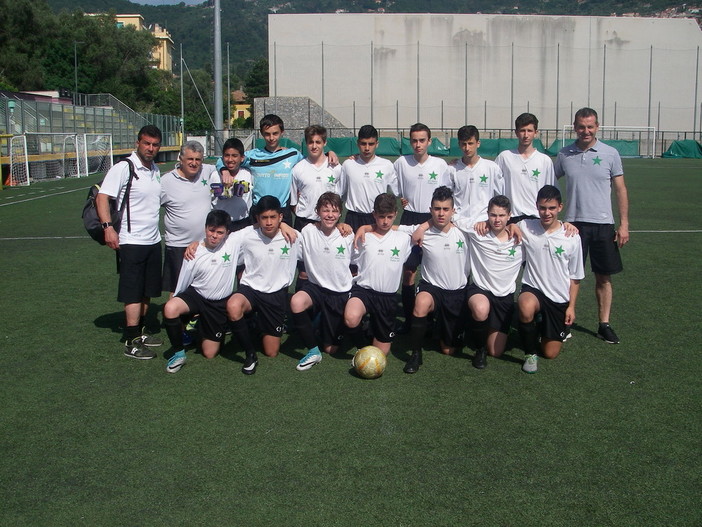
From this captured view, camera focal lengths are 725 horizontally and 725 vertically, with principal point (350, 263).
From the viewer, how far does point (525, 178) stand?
6492 millimetres

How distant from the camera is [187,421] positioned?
14.7 ft

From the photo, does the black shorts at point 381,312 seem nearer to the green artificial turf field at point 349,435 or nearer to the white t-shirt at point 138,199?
the green artificial turf field at point 349,435

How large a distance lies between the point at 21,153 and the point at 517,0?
492 feet

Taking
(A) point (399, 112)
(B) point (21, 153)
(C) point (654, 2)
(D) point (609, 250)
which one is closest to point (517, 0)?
(C) point (654, 2)

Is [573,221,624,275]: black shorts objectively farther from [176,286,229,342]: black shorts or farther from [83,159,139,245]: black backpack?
[83,159,139,245]: black backpack

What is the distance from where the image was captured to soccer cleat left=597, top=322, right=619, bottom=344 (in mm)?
6070

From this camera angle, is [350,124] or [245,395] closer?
[245,395]

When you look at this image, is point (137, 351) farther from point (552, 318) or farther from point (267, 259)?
point (552, 318)

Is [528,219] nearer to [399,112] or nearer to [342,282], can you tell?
[342,282]

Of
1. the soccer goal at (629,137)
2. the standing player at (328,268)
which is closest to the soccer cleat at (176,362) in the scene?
the standing player at (328,268)

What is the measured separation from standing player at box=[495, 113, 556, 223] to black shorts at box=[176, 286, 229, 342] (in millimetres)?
2740

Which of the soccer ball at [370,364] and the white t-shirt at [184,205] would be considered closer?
the soccer ball at [370,364]

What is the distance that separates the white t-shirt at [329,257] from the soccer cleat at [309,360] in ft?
1.99

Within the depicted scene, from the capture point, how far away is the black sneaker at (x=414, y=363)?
5.41m
